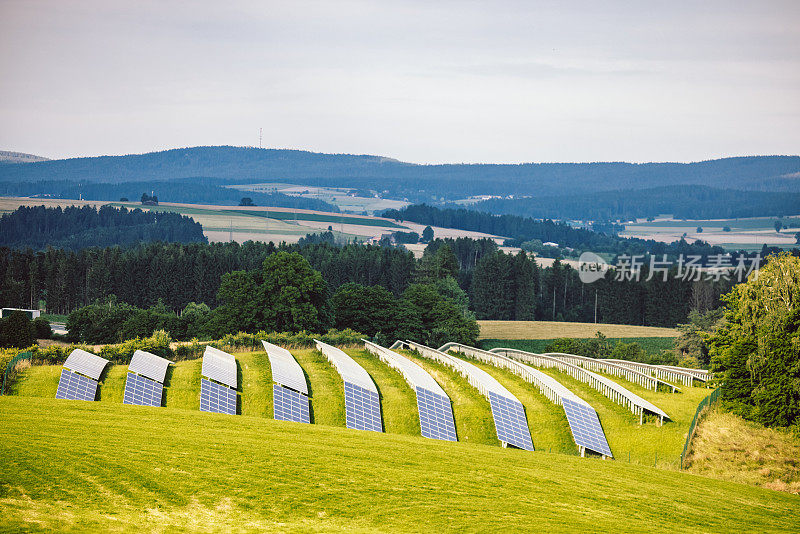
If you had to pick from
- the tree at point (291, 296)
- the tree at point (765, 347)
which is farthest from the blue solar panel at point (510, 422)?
the tree at point (291, 296)

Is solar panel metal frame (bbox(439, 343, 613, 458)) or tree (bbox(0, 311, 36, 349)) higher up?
solar panel metal frame (bbox(439, 343, 613, 458))

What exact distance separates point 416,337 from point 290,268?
82.0 ft

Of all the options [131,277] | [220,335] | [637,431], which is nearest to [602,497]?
[637,431]

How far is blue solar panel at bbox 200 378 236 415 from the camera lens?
44.0 meters

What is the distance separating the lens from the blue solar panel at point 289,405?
144 ft

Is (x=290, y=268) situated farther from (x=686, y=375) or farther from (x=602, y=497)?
(x=602, y=497)

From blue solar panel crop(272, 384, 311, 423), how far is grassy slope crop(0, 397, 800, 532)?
459 cm

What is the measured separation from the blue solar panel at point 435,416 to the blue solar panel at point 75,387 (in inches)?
823

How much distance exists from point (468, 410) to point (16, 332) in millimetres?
69020

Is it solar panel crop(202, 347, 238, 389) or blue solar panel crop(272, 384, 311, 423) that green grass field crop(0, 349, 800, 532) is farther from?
Result: solar panel crop(202, 347, 238, 389)

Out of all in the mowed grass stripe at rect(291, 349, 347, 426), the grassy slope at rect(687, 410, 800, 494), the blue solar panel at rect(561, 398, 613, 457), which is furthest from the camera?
the mowed grass stripe at rect(291, 349, 347, 426)

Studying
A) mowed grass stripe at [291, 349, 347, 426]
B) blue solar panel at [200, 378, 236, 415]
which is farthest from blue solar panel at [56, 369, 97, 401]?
mowed grass stripe at [291, 349, 347, 426]

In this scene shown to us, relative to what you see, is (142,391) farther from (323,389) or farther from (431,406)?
(431,406)

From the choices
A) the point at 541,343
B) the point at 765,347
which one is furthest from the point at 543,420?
the point at 541,343
